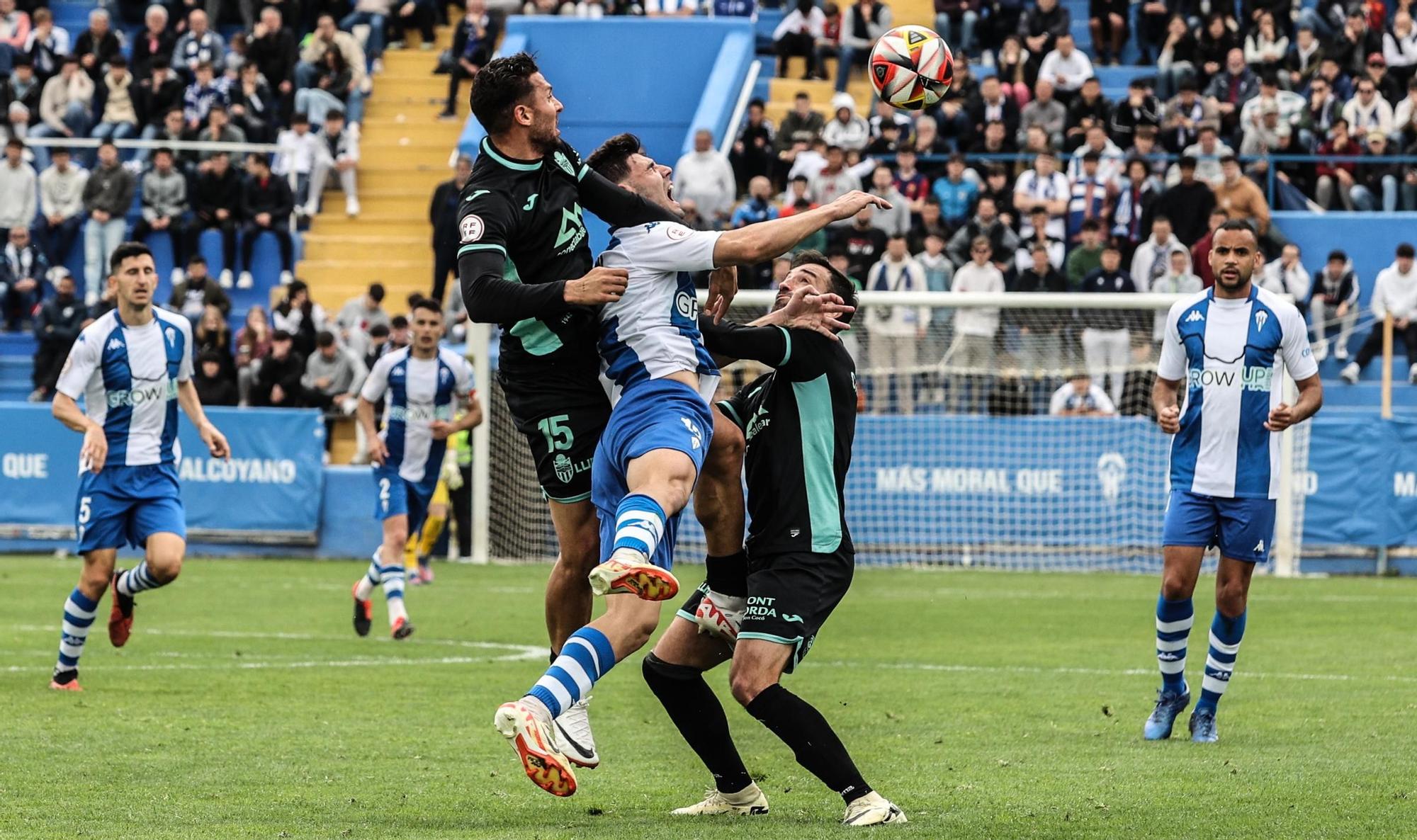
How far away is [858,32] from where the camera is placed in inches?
1166

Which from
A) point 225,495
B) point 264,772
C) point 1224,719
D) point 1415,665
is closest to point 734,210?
point 225,495

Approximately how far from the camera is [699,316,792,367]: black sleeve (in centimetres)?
742

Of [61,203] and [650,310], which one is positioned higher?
[650,310]

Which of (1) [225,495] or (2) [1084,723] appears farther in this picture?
(1) [225,495]

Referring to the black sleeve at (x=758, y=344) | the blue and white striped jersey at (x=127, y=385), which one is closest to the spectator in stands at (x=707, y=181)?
the blue and white striped jersey at (x=127, y=385)

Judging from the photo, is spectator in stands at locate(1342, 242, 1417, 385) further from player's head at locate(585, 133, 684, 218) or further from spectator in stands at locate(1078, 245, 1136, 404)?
player's head at locate(585, 133, 684, 218)

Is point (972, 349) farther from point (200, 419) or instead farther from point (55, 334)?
point (55, 334)

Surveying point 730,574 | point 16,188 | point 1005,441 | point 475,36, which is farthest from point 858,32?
point 730,574

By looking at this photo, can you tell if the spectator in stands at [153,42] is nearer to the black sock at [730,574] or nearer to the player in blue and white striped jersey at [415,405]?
the player in blue and white striped jersey at [415,405]

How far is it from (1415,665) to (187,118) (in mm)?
22102

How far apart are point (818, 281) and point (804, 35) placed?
23173 millimetres

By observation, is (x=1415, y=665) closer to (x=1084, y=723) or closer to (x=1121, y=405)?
(x=1084, y=723)

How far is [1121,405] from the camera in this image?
22.7 m

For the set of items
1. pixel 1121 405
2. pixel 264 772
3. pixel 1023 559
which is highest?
pixel 264 772
